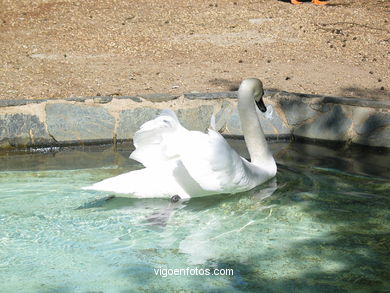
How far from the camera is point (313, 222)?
195 inches

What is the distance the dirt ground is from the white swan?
2.44 m

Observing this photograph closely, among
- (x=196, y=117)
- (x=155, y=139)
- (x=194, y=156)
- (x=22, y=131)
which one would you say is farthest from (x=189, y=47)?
(x=194, y=156)

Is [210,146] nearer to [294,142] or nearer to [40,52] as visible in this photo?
[294,142]

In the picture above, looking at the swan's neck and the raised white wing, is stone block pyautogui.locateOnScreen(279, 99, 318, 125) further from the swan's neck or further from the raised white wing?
the raised white wing

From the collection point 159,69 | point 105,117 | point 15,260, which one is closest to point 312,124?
point 105,117

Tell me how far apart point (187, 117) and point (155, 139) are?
1.57 meters

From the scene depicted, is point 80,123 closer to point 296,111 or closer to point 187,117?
point 187,117

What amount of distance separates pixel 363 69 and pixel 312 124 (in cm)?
208

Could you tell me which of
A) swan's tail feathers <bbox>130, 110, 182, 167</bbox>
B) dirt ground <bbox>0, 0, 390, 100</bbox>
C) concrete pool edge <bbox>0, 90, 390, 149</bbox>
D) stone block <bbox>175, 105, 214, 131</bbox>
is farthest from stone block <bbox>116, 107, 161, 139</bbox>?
swan's tail feathers <bbox>130, 110, 182, 167</bbox>

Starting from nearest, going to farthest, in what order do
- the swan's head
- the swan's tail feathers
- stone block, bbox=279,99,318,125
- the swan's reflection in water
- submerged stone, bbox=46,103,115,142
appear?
the swan's reflection in water
the swan's tail feathers
the swan's head
submerged stone, bbox=46,103,115,142
stone block, bbox=279,99,318,125

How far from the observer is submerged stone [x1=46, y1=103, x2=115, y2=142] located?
22.1 feet

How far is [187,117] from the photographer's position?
6883 mm

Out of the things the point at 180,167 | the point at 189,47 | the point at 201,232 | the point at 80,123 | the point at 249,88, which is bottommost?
the point at 201,232

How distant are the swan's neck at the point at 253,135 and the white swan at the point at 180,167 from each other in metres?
0.21
